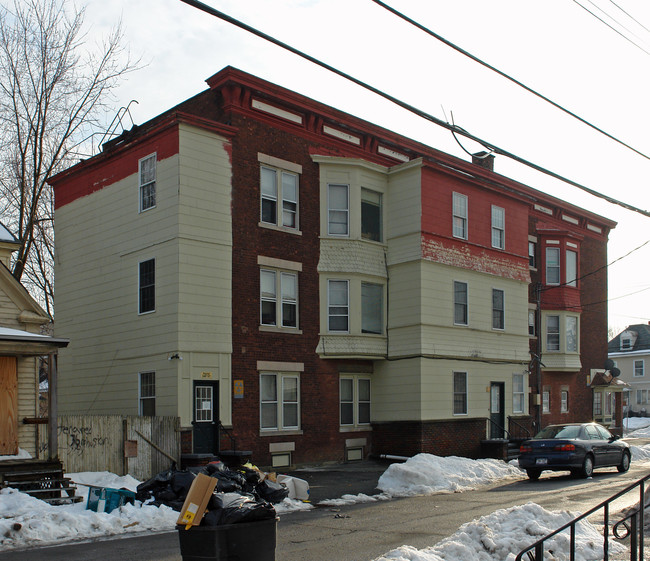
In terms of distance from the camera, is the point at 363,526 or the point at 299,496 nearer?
the point at 363,526

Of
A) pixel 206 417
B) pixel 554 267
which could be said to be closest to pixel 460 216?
pixel 554 267

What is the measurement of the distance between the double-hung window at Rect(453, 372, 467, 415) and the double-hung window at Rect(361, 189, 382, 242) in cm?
549

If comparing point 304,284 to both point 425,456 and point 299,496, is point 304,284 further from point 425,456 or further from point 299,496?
point 299,496

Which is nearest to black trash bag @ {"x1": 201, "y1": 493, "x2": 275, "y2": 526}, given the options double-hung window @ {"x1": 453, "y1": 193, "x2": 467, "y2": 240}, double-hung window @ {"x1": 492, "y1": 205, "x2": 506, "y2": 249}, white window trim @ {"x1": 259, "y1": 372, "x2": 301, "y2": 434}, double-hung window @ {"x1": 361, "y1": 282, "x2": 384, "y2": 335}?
white window trim @ {"x1": 259, "y1": 372, "x2": 301, "y2": 434}

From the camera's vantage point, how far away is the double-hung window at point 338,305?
24719 mm

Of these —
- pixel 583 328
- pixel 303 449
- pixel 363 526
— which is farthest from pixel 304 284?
pixel 583 328

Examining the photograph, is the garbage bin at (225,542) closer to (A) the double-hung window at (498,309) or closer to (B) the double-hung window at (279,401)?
(B) the double-hung window at (279,401)

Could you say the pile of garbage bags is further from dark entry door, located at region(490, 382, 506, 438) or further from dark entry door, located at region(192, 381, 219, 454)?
dark entry door, located at region(490, 382, 506, 438)

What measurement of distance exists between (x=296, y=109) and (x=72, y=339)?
33.6 ft

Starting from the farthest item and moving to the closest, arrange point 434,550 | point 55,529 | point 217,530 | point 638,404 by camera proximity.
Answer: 1. point 638,404
2. point 55,529
3. point 434,550
4. point 217,530

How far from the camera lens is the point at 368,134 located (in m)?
26.1

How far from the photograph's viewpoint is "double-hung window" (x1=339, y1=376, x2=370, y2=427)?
25094 millimetres

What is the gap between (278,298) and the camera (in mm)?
23219

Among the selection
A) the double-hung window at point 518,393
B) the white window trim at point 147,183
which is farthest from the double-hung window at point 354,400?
the white window trim at point 147,183
